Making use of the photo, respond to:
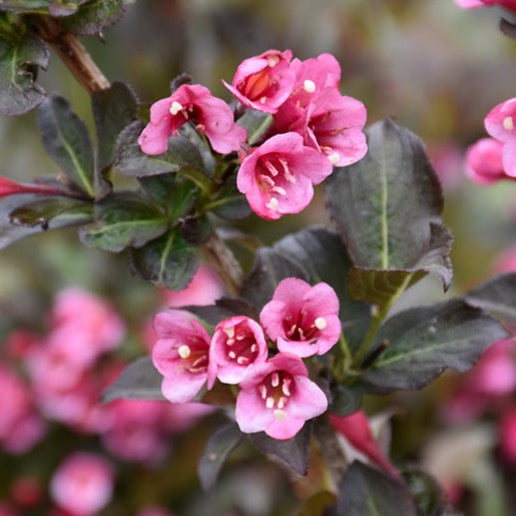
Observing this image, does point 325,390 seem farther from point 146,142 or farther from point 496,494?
point 496,494

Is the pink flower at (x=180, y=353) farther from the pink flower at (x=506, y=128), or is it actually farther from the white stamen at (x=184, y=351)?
the pink flower at (x=506, y=128)

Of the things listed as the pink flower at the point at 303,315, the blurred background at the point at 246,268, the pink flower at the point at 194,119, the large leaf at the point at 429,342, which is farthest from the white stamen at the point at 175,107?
the blurred background at the point at 246,268

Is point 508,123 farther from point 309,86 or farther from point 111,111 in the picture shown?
point 111,111

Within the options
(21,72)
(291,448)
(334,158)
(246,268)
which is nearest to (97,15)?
(21,72)

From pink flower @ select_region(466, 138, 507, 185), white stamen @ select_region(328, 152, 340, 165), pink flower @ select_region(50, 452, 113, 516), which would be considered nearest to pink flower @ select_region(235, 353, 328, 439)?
white stamen @ select_region(328, 152, 340, 165)

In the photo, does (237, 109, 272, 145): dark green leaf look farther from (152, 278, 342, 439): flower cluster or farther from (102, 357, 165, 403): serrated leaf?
(102, 357, 165, 403): serrated leaf

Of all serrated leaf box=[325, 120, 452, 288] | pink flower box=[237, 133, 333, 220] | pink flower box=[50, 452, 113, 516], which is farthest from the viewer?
pink flower box=[50, 452, 113, 516]
